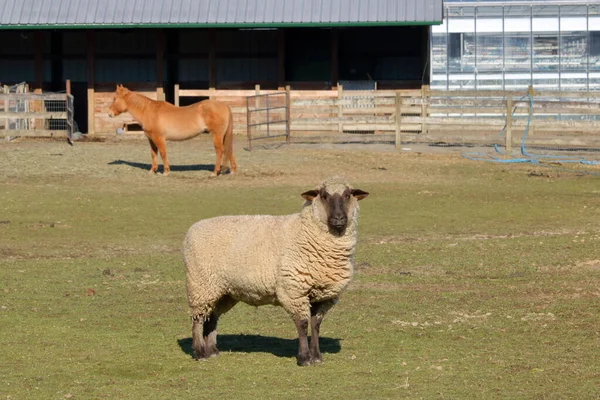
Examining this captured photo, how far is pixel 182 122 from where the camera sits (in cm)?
2634

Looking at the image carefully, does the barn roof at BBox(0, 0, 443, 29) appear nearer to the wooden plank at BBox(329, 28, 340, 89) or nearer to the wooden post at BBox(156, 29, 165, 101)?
the wooden post at BBox(156, 29, 165, 101)

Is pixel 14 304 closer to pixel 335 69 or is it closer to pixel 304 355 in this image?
pixel 304 355

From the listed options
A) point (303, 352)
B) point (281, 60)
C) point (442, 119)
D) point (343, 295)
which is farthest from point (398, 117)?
point (303, 352)

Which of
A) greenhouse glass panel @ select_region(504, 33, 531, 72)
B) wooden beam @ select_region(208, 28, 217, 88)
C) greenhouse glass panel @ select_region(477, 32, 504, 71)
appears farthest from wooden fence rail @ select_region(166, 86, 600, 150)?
greenhouse glass panel @ select_region(477, 32, 504, 71)

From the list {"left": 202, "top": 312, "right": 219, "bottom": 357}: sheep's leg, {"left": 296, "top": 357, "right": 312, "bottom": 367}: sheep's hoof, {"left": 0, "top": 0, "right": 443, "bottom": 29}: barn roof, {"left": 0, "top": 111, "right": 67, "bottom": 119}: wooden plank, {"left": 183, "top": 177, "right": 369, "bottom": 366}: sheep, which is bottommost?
{"left": 296, "top": 357, "right": 312, "bottom": 367}: sheep's hoof

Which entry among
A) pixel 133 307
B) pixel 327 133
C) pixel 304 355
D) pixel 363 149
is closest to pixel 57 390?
pixel 304 355

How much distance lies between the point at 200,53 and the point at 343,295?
25.4m

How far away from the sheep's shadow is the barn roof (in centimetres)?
2504

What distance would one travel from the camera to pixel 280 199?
884 inches

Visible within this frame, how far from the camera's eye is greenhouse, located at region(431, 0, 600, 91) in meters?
37.5

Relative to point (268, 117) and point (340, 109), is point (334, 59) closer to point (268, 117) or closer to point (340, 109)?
point (340, 109)

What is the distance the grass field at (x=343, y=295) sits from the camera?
942 cm

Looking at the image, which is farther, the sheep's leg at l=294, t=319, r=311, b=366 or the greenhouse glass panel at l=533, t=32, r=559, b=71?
the greenhouse glass panel at l=533, t=32, r=559, b=71

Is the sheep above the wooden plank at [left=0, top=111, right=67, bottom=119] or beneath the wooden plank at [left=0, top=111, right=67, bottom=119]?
beneath
